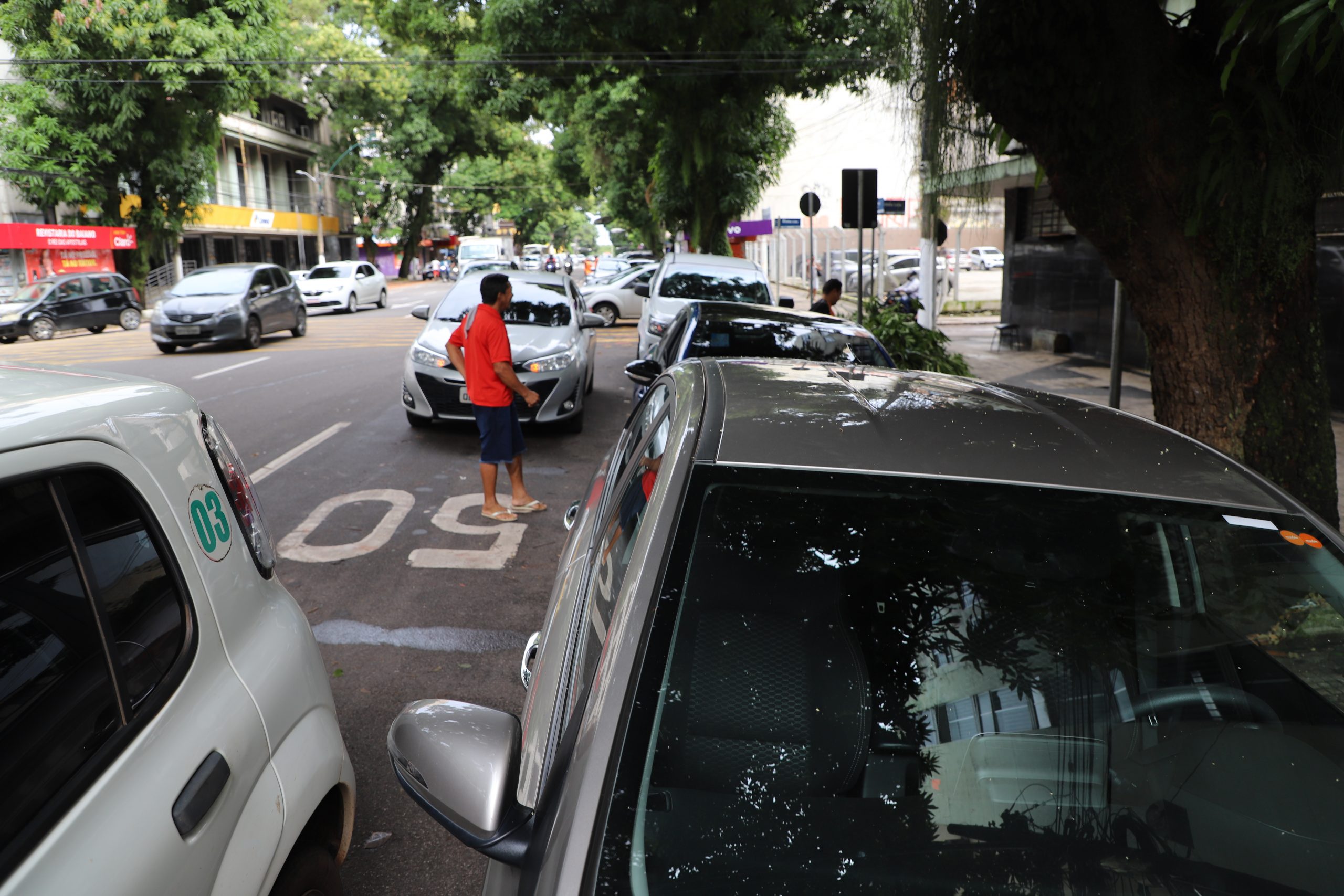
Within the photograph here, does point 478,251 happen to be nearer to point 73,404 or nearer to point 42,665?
point 73,404

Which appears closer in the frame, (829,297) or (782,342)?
(782,342)

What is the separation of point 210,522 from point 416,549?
443 centimetres

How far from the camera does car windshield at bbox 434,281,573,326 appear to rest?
422 inches

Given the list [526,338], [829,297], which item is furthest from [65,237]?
[829,297]

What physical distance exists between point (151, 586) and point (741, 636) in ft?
3.58

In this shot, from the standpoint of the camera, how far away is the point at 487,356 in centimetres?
690

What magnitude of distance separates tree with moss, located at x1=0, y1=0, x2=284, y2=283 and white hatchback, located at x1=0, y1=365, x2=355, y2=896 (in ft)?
99.0

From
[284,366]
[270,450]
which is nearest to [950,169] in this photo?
[270,450]

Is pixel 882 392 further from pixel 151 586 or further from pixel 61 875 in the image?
pixel 61 875

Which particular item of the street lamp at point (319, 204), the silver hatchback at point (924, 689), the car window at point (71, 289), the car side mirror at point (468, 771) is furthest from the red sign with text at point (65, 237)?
the silver hatchback at point (924, 689)

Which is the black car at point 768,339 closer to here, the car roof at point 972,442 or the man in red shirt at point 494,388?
the man in red shirt at point 494,388

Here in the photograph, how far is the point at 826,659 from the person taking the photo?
188 cm

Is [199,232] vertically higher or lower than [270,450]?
higher

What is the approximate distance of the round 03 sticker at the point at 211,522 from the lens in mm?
Answer: 2076
